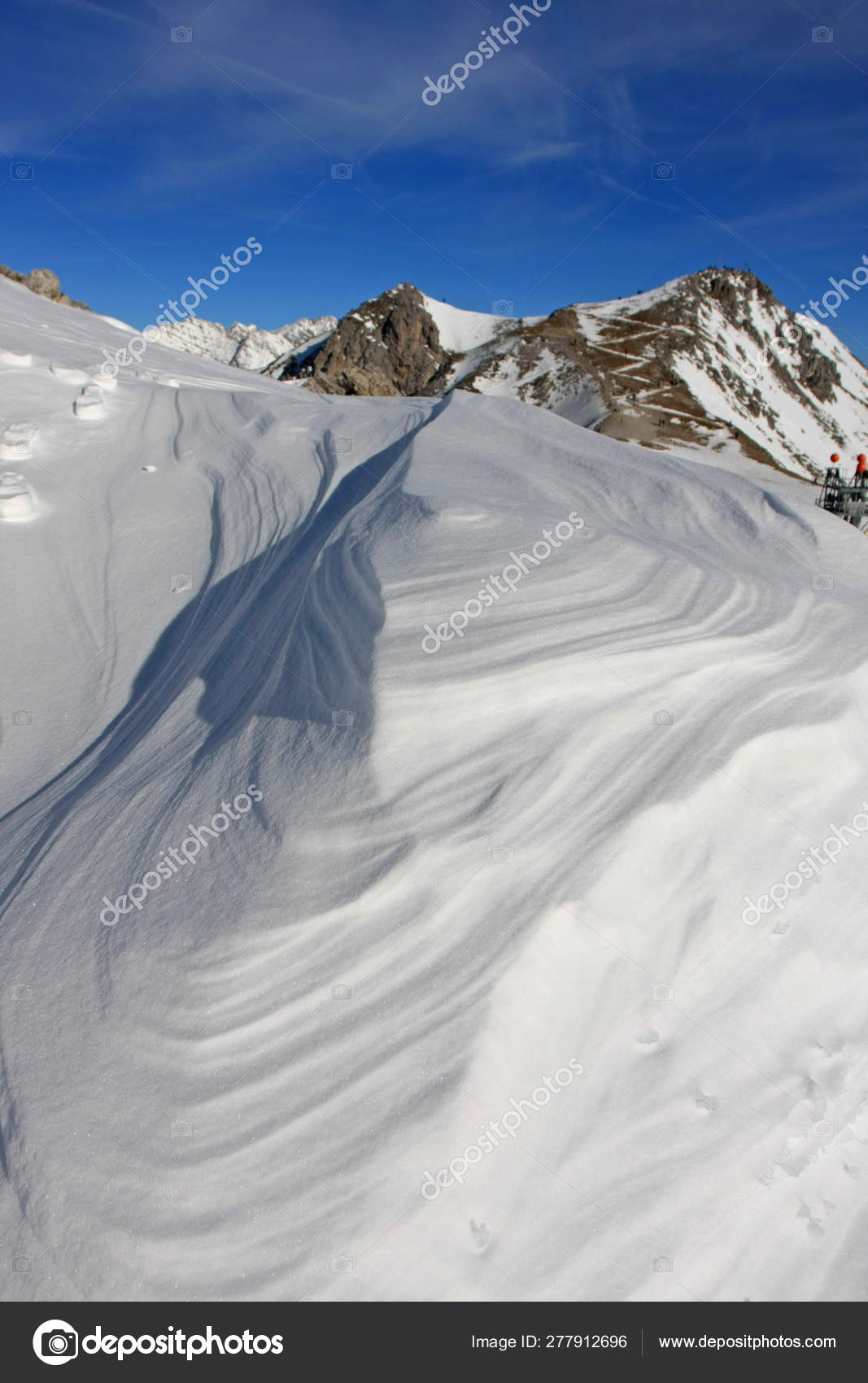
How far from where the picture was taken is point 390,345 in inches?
1970

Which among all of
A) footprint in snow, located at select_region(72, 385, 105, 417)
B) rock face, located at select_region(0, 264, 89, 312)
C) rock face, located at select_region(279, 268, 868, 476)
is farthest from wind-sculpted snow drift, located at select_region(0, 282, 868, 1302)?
rock face, located at select_region(279, 268, 868, 476)

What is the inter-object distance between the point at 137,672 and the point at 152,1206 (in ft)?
10.0

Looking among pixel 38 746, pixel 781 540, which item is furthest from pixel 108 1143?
pixel 781 540

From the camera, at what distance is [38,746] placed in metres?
4.21

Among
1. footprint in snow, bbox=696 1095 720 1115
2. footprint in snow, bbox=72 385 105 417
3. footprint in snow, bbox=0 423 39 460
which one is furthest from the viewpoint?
footprint in snow, bbox=72 385 105 417

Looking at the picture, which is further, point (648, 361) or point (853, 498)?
point (648, 361)
